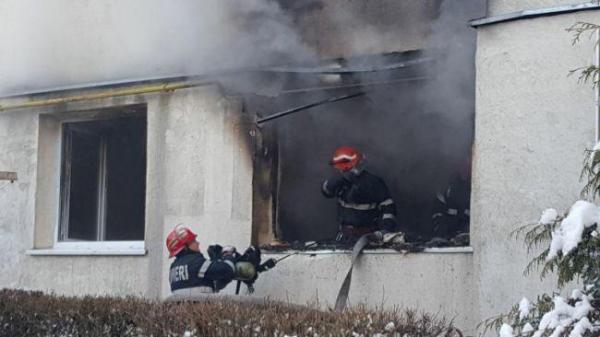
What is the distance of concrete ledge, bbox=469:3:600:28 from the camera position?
713cm

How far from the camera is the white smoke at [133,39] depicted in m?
9.57

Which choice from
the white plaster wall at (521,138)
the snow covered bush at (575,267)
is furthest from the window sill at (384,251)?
the snow covered bush at (575,267)

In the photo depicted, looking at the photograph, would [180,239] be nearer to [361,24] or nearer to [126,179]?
[126,179]

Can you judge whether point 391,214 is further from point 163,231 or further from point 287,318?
point 287,318

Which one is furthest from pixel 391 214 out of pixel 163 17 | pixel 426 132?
pixel 163 17

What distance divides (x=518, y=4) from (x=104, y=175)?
5.43m

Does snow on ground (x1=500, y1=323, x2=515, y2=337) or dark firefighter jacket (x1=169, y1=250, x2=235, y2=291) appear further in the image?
dark firefighter jacket (x1=169, y1=250, x2=235, y2=291)

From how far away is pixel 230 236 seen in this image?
30.7 ft

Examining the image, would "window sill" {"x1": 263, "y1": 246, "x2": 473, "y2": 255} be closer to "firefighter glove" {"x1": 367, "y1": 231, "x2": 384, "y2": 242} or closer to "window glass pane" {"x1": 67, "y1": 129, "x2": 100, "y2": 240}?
"firefighter glove" {"x1": 367, "y1": 231, "x2": 384, "y2": 242}

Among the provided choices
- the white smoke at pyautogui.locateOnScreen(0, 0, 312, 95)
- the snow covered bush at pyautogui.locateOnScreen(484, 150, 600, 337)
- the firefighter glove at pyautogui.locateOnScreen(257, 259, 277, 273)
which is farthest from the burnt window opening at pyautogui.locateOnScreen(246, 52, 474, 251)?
the snow covered bush at pyautogui.locateOnScreen(484, 150, 600, 337)

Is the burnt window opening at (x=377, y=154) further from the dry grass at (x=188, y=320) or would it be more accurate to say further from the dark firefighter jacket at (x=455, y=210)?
the dry grass at (x=188, y=320)

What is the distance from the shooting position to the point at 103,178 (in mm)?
11164

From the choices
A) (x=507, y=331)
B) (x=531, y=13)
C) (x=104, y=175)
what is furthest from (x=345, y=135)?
(x=507, y=331)

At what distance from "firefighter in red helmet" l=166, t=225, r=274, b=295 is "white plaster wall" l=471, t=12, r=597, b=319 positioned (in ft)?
6.58
